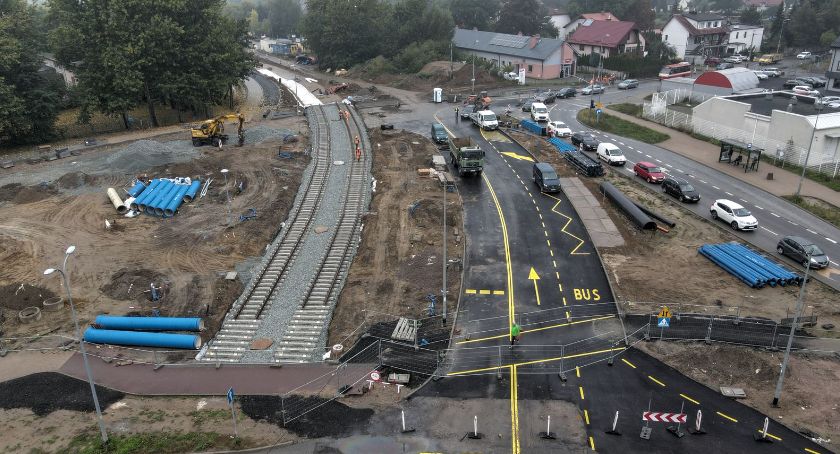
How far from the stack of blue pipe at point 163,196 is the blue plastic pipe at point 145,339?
16.8 metres

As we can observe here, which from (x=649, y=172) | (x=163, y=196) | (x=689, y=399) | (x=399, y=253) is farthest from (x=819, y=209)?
(x=163, y=196)

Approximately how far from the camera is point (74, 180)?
5175cm

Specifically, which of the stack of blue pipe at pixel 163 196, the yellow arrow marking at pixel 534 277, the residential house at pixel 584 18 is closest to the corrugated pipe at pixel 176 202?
the stack of blue pipe at pixel 163 196

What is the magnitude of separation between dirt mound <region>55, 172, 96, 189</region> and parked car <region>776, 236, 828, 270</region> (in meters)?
56.8

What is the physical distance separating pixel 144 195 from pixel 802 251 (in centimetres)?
4972

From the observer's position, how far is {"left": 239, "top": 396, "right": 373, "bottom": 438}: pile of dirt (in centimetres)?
2414

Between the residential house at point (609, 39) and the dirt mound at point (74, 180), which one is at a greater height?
the residential house at point (609, 39)

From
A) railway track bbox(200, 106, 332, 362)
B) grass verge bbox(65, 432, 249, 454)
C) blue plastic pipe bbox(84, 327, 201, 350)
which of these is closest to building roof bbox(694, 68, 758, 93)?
railway track bbox(200, 106, 332, 362)

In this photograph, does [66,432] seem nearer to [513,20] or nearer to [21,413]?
[21,413]

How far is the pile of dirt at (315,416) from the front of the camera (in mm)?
24141

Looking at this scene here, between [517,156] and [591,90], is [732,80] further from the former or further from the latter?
[517,156]

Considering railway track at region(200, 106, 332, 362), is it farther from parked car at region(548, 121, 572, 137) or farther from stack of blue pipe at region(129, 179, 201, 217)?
parked car at region(548, 121, 572, 137)

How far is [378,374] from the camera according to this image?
27.7 meters

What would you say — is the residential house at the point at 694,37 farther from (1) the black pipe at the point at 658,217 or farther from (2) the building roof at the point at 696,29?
(1) the black pipe at the point at 658,217
